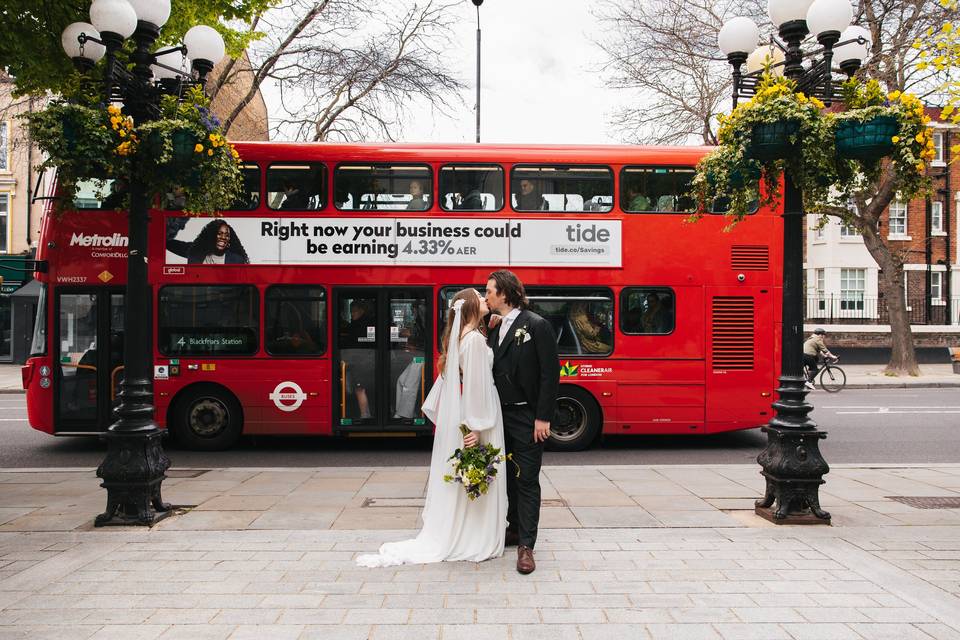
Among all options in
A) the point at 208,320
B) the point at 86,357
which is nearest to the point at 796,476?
the point at 208,320

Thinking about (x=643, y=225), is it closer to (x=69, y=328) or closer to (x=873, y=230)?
(x=69, y=328)

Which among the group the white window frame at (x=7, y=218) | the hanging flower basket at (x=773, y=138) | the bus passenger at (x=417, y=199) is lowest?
the hanging flower basket at (x=773, y=138)

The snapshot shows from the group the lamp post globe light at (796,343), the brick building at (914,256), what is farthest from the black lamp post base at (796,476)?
the brick building at (914,256)

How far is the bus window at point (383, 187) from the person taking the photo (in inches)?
391

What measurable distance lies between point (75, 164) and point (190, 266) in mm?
3984

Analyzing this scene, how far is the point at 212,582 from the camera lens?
15.0 feet

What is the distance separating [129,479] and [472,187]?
593cm

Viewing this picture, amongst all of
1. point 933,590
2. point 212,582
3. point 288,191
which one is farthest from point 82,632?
point 288,191

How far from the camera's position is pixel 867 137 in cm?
581

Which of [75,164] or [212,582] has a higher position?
[75,164]

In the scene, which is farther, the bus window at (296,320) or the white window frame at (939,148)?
the white window frame at (939,148)

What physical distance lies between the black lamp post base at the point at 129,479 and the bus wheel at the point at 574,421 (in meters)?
5.60

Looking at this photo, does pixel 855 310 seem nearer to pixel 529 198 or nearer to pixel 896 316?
pixel 896 316

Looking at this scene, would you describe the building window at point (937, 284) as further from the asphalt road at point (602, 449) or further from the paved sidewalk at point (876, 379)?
the asphalt road at point (602, 449)
